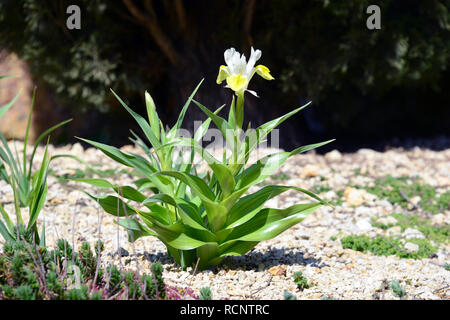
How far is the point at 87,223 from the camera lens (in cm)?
360

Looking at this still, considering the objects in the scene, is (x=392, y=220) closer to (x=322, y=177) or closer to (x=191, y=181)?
(x=322, y=177)

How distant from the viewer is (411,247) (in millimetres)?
3250

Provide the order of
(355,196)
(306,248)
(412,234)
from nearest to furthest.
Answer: (306,248), (412,234), (355,196)

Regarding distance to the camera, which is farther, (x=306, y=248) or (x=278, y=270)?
(x=306, y=248)

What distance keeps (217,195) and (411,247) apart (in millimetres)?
1474

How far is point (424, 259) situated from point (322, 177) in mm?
1854

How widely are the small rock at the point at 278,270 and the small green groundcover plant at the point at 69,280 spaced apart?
0.49 meters

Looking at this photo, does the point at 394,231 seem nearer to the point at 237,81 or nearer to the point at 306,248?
the point at 306,248

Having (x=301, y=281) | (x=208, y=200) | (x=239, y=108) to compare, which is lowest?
(x=301, y=281)

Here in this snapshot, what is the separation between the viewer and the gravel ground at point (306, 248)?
2.44 metres

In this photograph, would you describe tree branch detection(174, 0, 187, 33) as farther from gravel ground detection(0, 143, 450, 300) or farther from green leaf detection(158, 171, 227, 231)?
green leaf detection(158, 171, 227, 231)

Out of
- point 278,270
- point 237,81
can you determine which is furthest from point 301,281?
point 237,81

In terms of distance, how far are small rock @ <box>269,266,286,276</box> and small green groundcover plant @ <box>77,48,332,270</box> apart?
0.18 meters

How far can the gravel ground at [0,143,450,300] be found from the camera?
2439 millimetres
